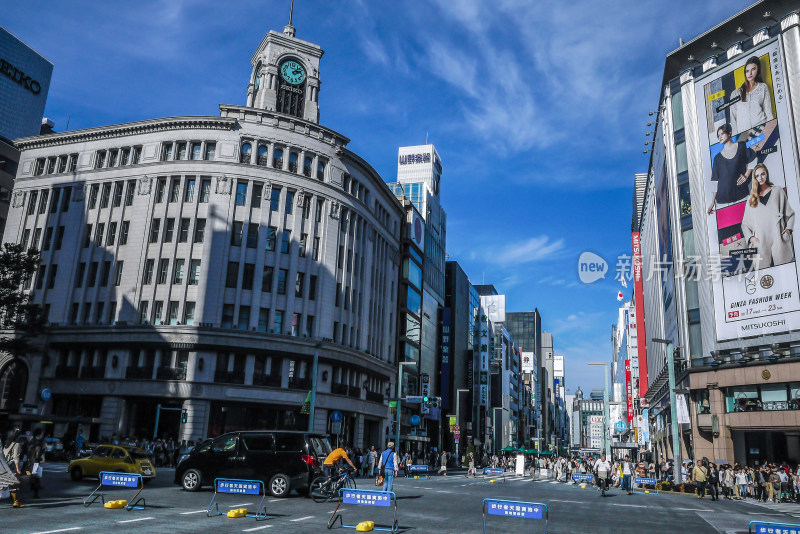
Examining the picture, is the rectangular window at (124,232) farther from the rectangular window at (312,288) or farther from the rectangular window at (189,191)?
the rectangular window at (312,288)

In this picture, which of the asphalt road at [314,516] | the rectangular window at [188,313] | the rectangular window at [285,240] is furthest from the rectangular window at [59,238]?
the asphalt road at [314,516]

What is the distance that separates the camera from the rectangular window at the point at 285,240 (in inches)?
1966

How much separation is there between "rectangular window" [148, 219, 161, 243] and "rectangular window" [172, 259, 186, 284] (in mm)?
2912

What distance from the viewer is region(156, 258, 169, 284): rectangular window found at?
47281 mm

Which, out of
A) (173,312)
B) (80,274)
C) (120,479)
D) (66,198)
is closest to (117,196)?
(66,198)

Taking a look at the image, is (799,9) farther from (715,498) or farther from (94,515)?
(94,515)

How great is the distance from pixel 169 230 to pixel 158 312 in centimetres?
674

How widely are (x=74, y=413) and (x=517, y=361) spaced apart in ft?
412

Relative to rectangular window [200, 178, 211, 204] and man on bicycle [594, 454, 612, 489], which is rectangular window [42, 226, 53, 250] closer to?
rectangular window [200, 178, 211, 204]

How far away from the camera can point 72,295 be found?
49.2m

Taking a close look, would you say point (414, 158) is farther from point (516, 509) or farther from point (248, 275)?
point (516, 509)

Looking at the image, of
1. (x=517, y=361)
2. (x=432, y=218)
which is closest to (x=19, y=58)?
(x=432, y=218)

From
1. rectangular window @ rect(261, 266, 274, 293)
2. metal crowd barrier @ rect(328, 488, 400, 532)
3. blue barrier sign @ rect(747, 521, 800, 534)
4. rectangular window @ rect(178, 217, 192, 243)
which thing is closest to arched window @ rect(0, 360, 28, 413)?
rectangular window @ rect(178, 217, 192, 243)

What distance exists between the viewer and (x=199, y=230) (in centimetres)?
4822
